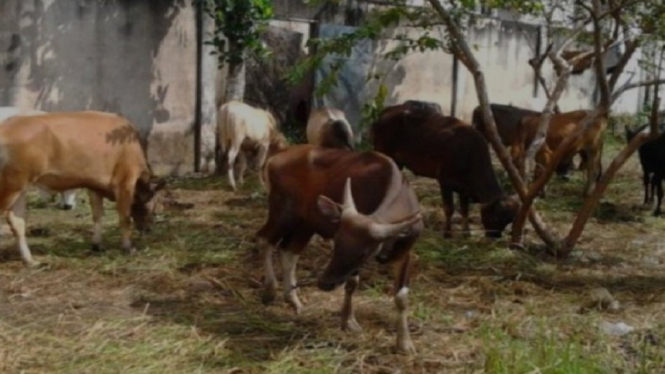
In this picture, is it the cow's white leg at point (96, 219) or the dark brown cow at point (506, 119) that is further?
the dark brown cow at point (506, 119)

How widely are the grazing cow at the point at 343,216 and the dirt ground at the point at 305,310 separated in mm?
302

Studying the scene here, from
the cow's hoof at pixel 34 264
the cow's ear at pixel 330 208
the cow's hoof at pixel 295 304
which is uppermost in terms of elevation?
the cow's ear at pixel 330 208

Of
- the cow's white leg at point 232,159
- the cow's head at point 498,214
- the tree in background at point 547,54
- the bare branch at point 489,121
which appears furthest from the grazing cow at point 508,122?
the bare branch at point 489,121

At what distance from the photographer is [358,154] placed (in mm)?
6316

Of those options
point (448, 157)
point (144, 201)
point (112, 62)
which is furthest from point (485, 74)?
point (144, 201)

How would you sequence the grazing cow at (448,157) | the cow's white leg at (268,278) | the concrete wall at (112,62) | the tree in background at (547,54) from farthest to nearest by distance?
the concrete wall at (112,62) < the grazing cow at (448,157) < the tree in background at (547,54) < the cow's white leg at (268,278)

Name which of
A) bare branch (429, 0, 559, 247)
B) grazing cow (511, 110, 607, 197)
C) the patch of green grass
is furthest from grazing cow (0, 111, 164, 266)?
grazing cow (511, 110, 607, 197)

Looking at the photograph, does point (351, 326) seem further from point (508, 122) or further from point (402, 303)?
point (508, 122)

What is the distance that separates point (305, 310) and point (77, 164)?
2504 millimetres

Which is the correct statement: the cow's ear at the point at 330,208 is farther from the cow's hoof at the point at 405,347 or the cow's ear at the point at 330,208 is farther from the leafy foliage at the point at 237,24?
the leafy foliage at the point at 237,24

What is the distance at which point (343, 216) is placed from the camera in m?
5.34

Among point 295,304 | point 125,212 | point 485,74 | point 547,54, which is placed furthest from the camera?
point 485,74

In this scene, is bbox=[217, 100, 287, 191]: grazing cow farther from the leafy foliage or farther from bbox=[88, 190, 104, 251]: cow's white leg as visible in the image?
bbox=[88, 190, 104, 251]: cow's white leg

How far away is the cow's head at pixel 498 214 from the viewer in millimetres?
9125
